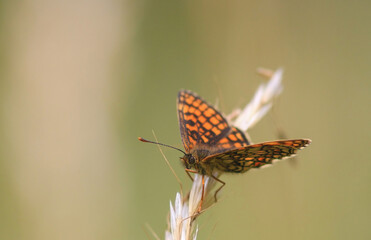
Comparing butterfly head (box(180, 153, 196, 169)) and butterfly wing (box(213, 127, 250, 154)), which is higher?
butterfly head (box(180, 153, 196, 169))

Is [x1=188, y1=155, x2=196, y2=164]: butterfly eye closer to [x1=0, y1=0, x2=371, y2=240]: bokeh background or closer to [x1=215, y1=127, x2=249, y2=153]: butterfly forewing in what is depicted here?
[x1=215, y1=127, x2=249, y2=153]: butterfly forewing

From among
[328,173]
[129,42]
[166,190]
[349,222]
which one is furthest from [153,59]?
[349,222]

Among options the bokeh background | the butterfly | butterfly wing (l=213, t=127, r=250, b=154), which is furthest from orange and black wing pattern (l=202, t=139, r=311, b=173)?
the bokeh background

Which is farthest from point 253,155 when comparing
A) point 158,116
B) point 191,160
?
point 158,116

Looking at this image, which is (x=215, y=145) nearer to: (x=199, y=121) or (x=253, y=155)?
(x=199, y=121)

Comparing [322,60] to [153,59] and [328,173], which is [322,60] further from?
[153,59]
